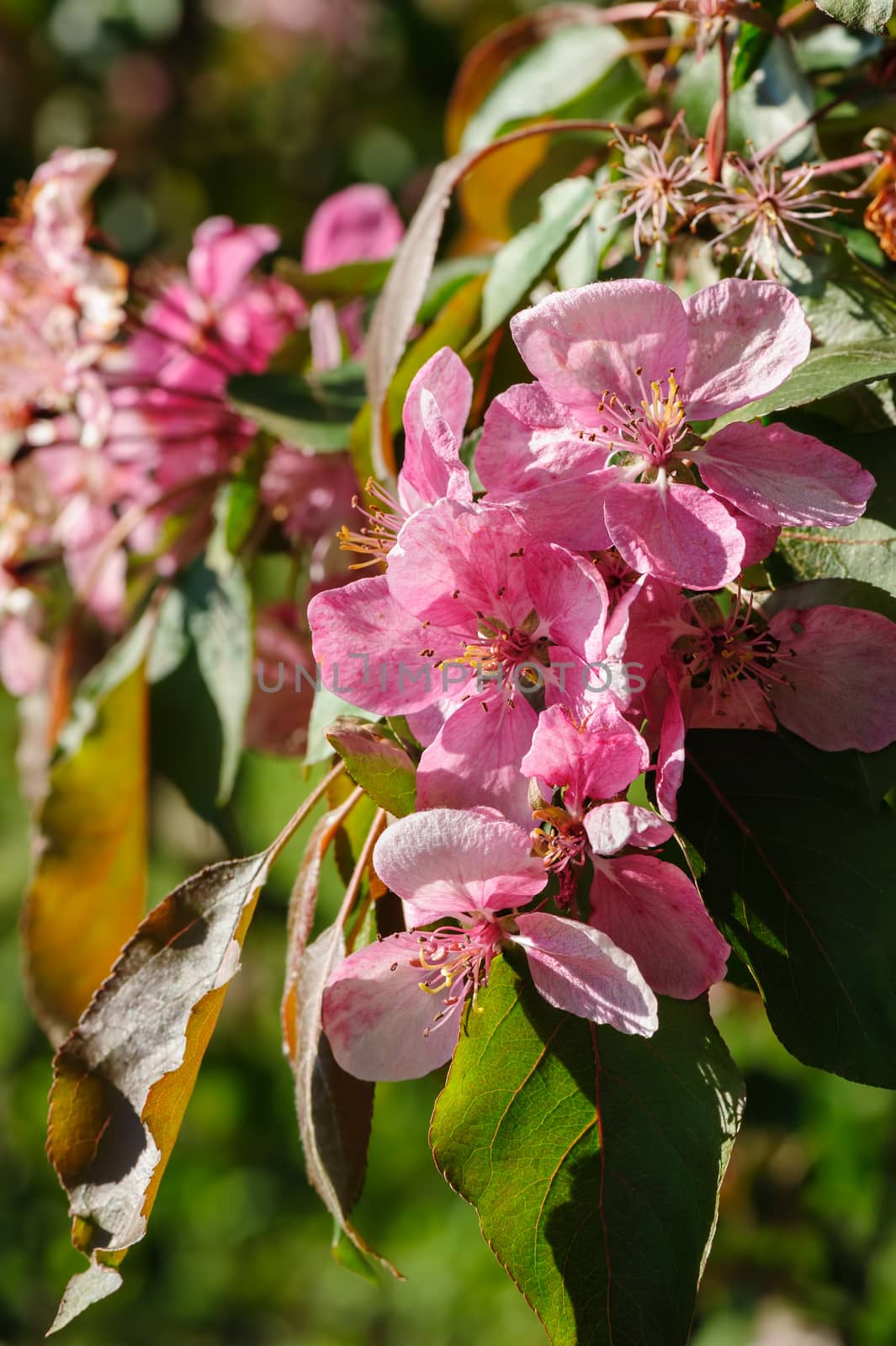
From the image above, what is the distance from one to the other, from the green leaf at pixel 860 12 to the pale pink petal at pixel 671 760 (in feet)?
1.12

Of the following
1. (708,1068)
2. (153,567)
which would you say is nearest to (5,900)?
(153,567)

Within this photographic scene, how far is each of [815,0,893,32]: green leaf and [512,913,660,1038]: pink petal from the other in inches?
17.9

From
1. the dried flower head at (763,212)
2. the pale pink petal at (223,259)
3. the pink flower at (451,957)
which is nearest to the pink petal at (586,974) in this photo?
the pink flower at (451,957)

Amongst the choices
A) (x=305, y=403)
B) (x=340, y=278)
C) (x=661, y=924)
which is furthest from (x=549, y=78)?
(x=661, y=924)

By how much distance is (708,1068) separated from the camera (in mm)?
594

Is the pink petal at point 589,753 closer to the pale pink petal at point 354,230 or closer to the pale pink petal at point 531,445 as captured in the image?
the pale pink petal at point 531,445

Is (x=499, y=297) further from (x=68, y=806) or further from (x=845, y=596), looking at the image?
(x=68, y=806)

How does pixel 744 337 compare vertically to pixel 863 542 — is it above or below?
above

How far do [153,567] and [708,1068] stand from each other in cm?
76

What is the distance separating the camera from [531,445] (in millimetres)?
588

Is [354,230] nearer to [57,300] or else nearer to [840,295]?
[57,300]

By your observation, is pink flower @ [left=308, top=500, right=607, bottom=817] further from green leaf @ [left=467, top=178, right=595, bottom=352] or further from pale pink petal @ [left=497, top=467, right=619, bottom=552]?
green leaf @ [left=467, top=178, right=595, bottom=352]

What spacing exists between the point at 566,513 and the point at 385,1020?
27cm

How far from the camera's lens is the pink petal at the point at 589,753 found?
539 millimetres
